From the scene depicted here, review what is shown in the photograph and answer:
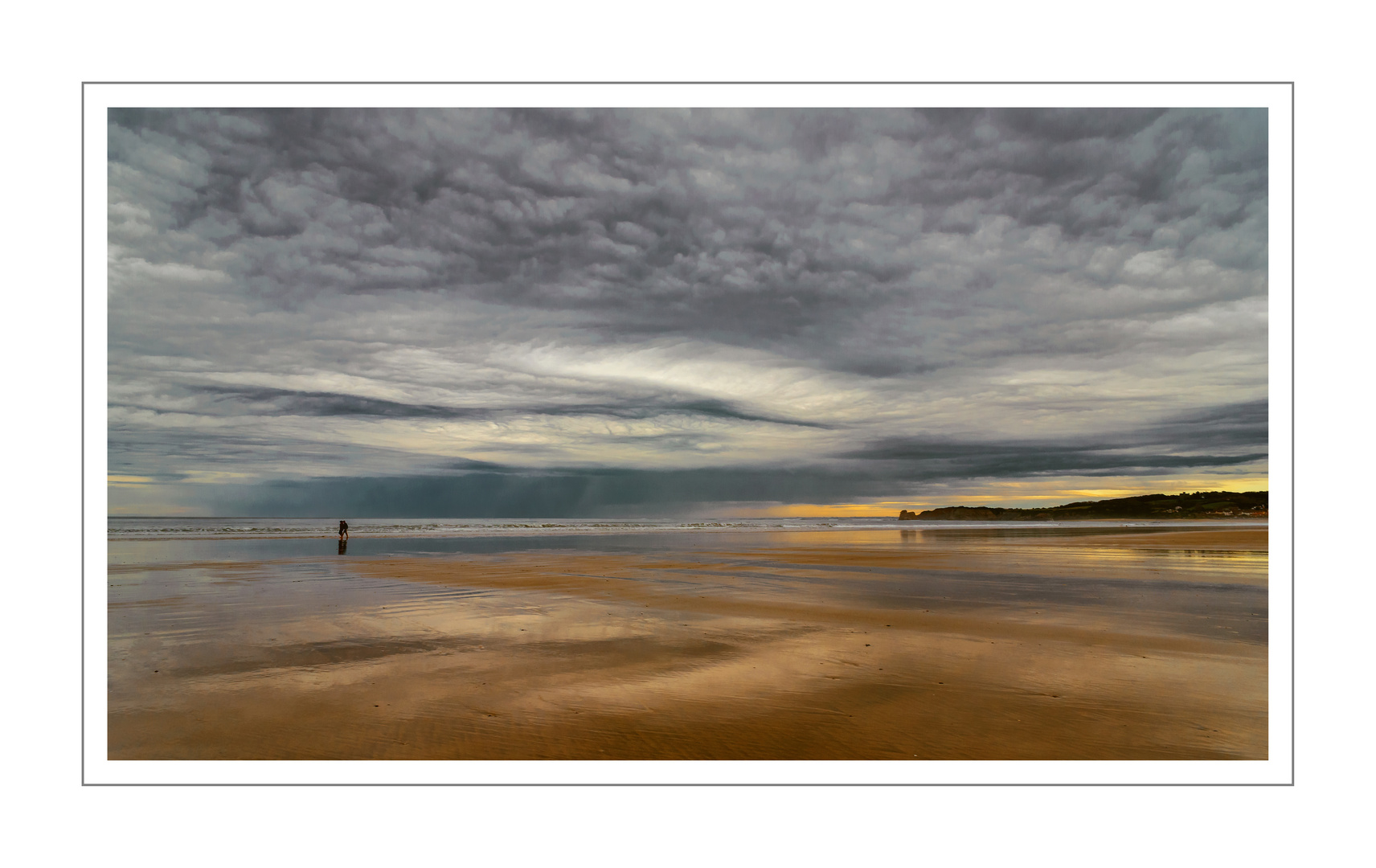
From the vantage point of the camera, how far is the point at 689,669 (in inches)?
251

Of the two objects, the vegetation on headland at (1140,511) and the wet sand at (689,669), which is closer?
the wet sand at (689,669)

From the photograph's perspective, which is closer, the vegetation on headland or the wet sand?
the wet sand

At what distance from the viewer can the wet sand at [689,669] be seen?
454cm

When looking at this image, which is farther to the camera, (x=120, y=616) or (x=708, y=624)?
(x=120, y=616)

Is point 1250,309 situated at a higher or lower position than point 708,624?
higher

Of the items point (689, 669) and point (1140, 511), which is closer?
point (689, 669)

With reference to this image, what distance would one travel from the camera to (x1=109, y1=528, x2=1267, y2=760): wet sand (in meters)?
4.54
